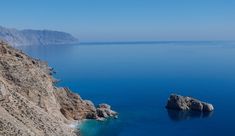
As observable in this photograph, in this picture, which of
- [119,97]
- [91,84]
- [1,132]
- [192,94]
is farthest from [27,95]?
[91,84]

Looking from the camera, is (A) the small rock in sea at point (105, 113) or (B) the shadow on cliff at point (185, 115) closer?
(A) the small rock in sea at point (105, 113)

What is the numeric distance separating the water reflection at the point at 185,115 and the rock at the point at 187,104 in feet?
7.12

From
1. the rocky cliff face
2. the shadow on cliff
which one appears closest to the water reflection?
the shadow on cliff

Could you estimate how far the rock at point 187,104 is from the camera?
130750 mm

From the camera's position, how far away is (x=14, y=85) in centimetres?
8994

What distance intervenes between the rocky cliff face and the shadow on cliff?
1872 centimetres

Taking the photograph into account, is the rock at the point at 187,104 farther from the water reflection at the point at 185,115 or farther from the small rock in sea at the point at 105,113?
the small rock in sea at the point at 105,113

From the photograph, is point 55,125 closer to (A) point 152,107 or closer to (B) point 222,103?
(A) point 152,107

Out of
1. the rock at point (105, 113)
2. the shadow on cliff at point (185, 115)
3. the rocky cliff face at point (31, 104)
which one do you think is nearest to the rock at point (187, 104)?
the shadow on cliff at point (185, 115)

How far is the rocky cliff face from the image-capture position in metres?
71.9

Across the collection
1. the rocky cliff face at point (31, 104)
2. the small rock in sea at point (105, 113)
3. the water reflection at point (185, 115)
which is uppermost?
the rocky cliff face at point (31, 104)

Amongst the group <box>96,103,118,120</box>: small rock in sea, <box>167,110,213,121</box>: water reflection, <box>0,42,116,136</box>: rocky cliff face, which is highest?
<box>0,42,116,136</box>: rocky cliff face

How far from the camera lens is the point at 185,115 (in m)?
127

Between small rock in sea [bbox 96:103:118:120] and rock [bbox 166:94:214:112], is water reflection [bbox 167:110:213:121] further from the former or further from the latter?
small rock in sea [bbox 96:103:118:120]
